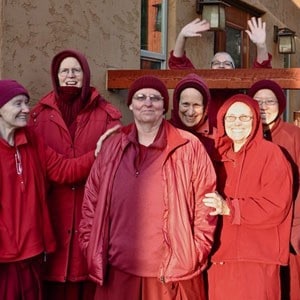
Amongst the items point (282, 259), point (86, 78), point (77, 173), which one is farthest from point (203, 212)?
point (86, 78)

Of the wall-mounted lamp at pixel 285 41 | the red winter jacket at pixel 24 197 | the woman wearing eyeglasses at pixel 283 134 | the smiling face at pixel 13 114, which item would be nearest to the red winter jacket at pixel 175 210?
the red winter jacket at pixel 24 197

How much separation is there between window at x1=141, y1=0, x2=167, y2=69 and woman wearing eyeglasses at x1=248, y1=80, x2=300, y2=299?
2.34m

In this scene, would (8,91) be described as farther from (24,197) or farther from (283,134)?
(283,134)

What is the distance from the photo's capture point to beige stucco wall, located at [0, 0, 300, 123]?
408 centimetres

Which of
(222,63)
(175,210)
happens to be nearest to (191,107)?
(175,210)

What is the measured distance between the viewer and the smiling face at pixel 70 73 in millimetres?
3750

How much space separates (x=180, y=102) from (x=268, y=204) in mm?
937

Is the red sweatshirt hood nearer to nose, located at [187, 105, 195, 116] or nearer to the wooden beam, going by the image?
nose, located at [187, 105, 195, 116]

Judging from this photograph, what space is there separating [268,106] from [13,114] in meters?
1.70

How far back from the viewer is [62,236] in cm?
371

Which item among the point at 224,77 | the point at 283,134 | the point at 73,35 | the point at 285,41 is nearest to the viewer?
the point at 283,134

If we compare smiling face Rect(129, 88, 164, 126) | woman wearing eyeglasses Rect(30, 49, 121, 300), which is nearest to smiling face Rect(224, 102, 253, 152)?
smiling face Rect(129, 88, 164, 126)

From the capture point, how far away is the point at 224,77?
5.00m

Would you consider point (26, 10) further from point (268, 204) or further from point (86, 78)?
point (268, 204)
